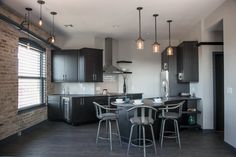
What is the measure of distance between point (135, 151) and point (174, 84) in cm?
305

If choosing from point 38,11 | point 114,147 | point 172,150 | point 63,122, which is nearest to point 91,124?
point 63,122

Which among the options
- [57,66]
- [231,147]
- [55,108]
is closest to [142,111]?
[231,147]

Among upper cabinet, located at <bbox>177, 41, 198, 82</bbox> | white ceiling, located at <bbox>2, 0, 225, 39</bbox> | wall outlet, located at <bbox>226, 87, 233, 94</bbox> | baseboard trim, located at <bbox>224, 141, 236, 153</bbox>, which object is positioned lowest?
baseboard trim, located at <bbox>224, 141, 236, 153</bbox>

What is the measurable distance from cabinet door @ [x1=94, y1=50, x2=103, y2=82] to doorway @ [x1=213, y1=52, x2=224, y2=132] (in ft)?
11.5

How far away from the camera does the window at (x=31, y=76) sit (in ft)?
17.6

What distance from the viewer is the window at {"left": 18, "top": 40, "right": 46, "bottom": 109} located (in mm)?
5352

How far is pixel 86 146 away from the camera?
4.35m

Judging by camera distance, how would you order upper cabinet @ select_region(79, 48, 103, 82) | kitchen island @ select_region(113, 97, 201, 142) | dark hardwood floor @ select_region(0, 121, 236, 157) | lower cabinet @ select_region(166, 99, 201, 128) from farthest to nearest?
1. upper cabinet @ select_region(79, 48, 103, 82)
2. lower cabinet @ select_region(166, 99, 201, 128)
3. kitchen island @ select_region(113, 97, 201, 142)
4. dark hardwood floor @ select_region(0, 121, 236, 157)

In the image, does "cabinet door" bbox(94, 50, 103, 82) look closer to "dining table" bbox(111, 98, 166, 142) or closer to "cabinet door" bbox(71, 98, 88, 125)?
"cabinet door" bbox(71, 98, 88, 125)

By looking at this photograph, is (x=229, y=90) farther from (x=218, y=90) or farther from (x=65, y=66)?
(x=65, y=66)

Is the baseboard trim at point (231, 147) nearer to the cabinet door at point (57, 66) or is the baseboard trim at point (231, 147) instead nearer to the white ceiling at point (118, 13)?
the white ceiling at point (118, 13)

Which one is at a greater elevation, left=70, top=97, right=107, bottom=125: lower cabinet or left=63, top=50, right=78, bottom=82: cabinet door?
left=63, top=50, right=78, bottom=82: cabinet door

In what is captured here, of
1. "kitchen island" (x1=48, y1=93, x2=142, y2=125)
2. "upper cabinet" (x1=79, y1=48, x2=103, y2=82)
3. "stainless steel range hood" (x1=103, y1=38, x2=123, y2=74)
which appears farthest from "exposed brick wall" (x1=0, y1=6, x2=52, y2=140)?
"stainless steel range hood" (x1=103, y1=38, x2=123, y2=74)

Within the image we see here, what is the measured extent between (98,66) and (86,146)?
333cm
